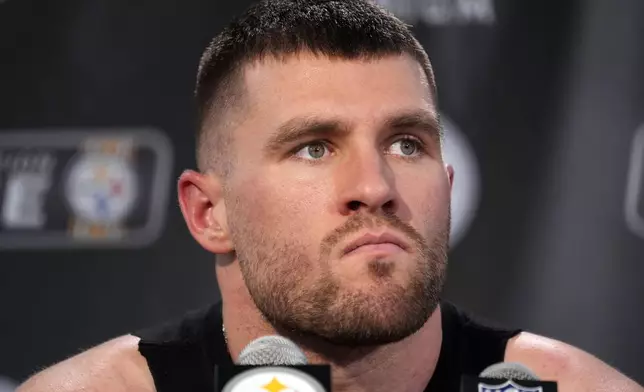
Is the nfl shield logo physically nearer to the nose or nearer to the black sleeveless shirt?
the nose

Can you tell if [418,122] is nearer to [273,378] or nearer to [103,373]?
[273,378]

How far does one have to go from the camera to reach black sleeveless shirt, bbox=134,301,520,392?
152 cm

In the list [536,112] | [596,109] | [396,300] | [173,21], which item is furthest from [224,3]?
[396,300]

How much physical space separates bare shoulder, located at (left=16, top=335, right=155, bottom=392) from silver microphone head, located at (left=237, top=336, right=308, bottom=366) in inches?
21.9

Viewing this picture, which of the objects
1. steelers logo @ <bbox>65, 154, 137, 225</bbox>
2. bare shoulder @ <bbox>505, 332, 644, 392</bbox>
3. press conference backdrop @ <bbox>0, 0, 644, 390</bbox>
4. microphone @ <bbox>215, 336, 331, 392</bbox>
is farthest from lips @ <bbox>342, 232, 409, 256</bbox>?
steelers logo @ <bbox>65, 154, 137, 225</bbox>

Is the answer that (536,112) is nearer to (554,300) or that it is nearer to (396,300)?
(554,300)

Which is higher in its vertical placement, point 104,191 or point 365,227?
point 365,227

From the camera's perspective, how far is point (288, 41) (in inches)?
54.1

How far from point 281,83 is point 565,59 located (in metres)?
1.20

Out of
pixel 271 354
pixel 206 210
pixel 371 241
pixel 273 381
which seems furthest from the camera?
pixel 206 210

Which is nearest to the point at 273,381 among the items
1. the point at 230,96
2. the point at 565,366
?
the point at 230,96

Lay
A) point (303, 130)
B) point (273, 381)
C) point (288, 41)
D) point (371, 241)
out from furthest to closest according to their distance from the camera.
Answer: point (288, 41), point (303, 130), point (371, 241), point (273, 381)

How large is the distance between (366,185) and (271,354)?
29 centimetres

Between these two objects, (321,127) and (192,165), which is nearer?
(321,127)
